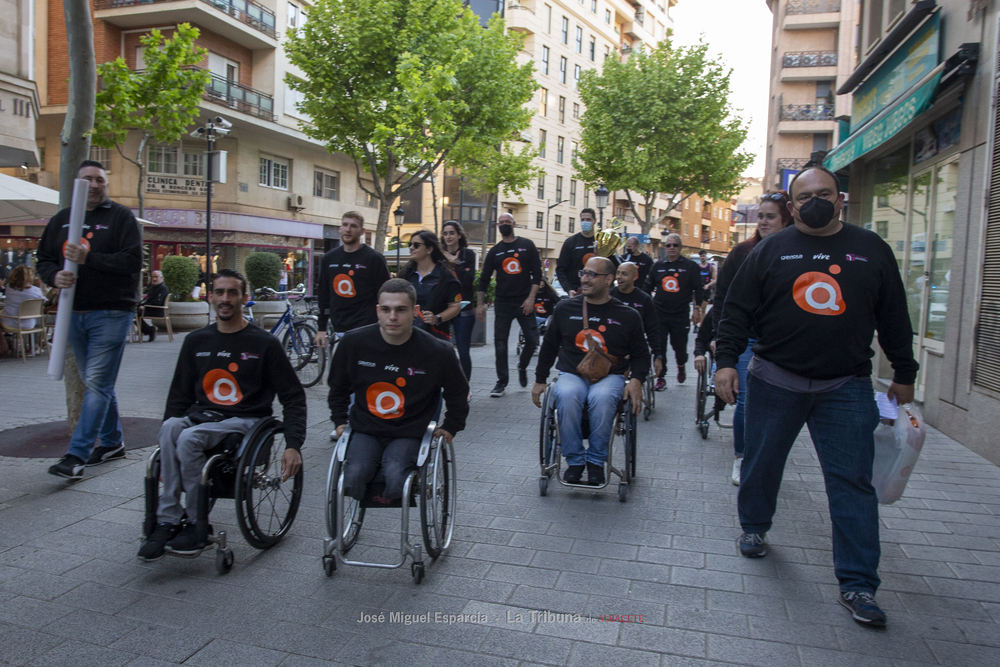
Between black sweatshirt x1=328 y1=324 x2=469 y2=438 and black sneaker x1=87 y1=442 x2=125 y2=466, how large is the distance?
2.63m

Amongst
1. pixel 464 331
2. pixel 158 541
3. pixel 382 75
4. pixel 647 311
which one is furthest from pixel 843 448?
pixel 382 75

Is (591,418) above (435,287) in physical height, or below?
below

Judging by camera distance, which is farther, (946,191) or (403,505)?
(946,191)

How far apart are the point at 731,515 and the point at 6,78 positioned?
1579 centimetres

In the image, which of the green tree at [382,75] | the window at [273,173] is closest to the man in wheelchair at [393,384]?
the green tree at [382,75]

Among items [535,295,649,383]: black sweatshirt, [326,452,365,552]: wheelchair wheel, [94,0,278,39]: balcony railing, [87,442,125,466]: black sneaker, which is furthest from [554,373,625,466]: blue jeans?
[94,0,278,39]: balcony railing

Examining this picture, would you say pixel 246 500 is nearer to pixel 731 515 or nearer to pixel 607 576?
pixel 607 576

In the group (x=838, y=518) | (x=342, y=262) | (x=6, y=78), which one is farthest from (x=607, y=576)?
(x=6, y=78)

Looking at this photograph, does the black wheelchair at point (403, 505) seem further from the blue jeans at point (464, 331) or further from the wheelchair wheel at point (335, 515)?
the blue jeans at point (464, 331)

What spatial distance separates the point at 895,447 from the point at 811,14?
138 ft

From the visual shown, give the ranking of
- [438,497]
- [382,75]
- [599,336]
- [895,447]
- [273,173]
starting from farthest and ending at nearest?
[273,173] → [382,75] → [599,336] → [438,497] → [895,447]

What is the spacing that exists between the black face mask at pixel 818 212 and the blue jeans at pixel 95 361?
436 centimetres

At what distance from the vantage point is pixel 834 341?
11.3ft

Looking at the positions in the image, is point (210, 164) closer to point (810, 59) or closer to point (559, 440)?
point (559, 440)
